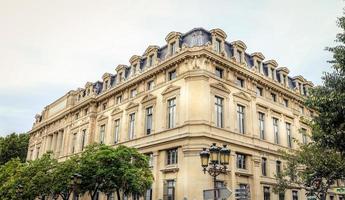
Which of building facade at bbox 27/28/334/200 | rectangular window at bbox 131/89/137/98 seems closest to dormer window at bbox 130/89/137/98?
rectangular window at bbox 131/89/137/98

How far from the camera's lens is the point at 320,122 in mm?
14438

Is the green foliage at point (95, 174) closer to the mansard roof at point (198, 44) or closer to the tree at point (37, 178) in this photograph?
the tree at point (37, 178)

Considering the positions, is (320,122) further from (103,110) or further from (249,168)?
(103,110)

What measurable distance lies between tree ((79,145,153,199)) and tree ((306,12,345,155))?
12.0m

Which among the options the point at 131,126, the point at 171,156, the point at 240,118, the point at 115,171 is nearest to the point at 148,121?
the point at 131,126

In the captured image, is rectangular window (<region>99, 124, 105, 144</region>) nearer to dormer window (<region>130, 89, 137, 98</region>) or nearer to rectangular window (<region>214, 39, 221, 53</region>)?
dormer window (<region>130, 89, 137, 98</region>)

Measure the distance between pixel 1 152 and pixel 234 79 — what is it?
151 feet

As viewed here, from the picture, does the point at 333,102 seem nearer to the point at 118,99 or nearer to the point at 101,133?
the point at 118,99

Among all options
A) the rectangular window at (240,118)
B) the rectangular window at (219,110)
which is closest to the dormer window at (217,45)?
the rectangular window at (219,110)

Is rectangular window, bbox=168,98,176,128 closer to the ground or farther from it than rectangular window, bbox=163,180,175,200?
farther from it

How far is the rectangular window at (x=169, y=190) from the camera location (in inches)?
1030

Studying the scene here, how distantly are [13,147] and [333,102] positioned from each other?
194 ft

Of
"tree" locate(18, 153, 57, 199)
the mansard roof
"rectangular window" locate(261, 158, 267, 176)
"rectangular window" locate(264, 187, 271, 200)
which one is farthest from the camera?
"rectangular window" locate(261, 158, 267, 176)

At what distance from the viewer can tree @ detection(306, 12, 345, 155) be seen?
13578 mm
